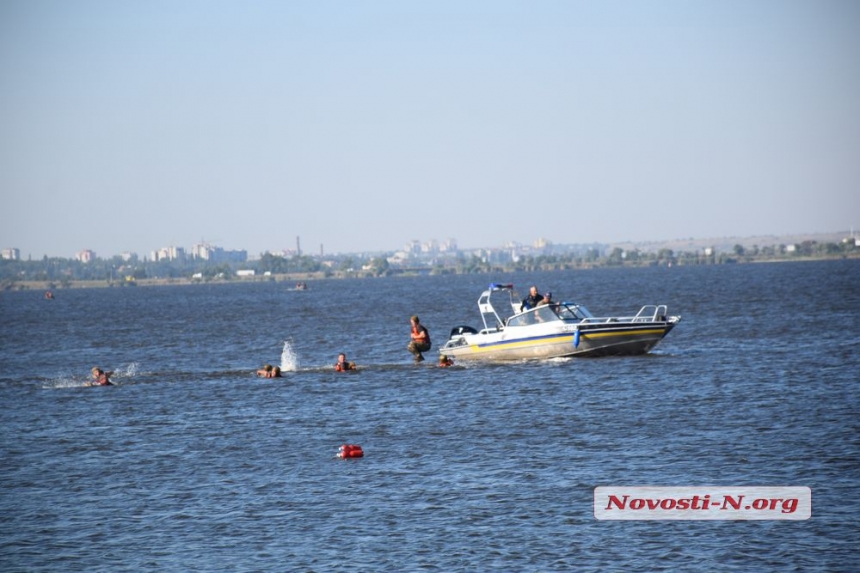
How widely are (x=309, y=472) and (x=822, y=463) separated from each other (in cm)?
1105

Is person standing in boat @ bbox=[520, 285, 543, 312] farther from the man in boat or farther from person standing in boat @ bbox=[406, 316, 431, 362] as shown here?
the man in boat

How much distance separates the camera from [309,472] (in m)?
26.1

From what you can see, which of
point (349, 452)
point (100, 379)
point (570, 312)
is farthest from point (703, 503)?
point (100, 379)

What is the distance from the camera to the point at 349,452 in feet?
89.8

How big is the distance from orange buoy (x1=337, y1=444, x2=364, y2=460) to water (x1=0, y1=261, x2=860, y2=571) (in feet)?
0.84

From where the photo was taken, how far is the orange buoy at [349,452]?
27.3 m

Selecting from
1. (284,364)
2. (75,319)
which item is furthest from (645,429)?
(75,319)

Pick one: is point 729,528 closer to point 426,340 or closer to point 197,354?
point 426,340

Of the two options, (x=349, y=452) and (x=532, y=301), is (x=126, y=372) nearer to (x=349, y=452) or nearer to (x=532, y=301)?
(x=532, y=301)

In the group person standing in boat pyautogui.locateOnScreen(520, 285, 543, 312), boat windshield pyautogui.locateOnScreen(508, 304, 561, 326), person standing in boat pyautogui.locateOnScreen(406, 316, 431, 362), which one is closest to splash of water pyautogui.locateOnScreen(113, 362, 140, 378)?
person standing in boat pyautogui.locateOnScreen(406, 316, 431, 362)

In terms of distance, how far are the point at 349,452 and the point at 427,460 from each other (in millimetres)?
1954

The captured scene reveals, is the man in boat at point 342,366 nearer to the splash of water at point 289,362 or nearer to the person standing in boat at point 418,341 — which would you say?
the person standing in boat at point 418,341

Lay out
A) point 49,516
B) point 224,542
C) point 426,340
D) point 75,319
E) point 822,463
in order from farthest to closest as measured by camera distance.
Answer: point 75,319
point 426,340
point 822,463
point 49,516
point 224,542

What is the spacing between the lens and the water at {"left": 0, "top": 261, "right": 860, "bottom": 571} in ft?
64.8
